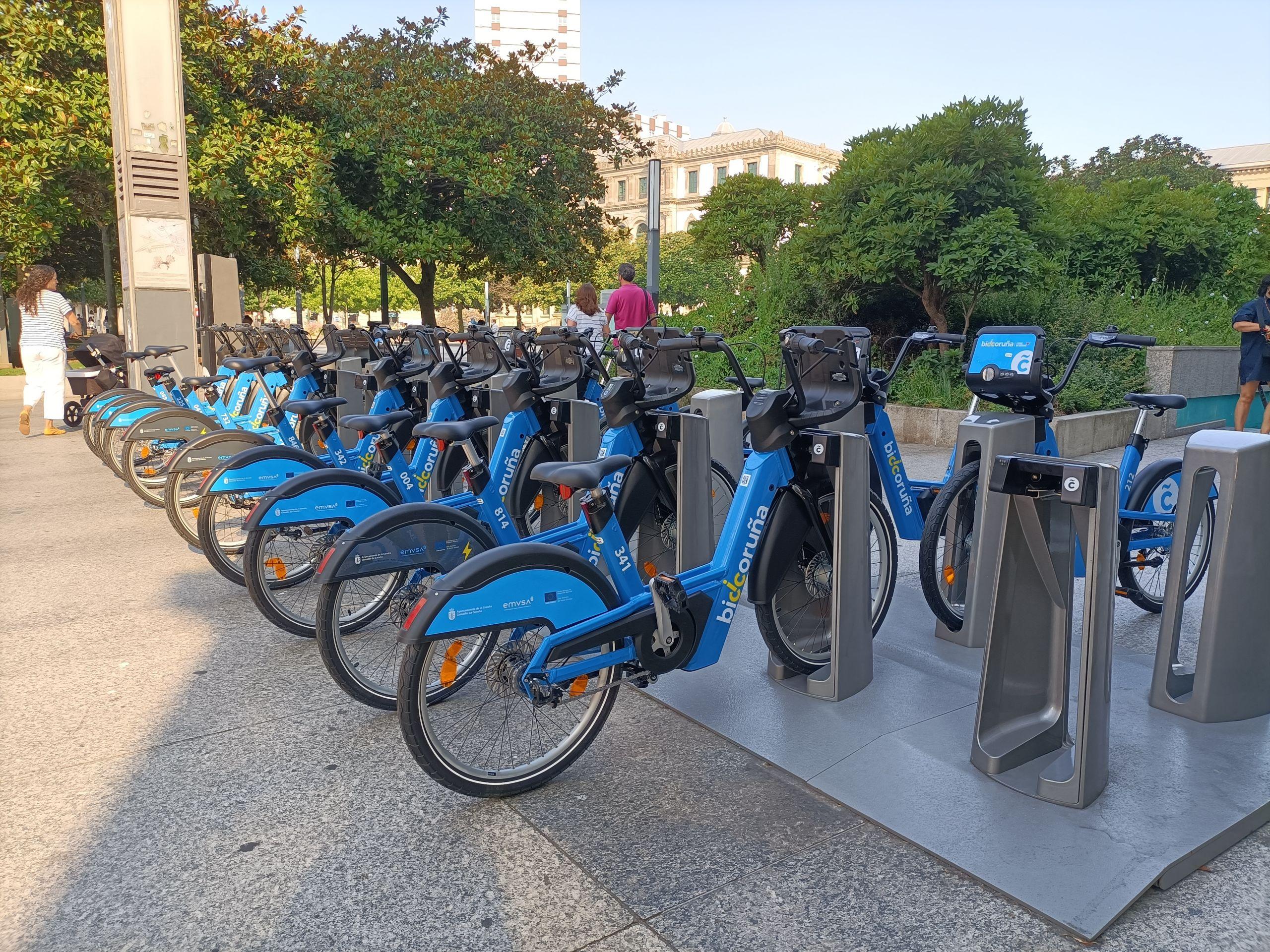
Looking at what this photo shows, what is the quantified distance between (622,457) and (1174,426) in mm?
9307

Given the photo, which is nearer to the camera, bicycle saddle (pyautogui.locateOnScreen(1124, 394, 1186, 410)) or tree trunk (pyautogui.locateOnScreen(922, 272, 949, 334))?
bicycle saddle (pyautogui.locateOnScreen(1124, 394, 1186, 410))

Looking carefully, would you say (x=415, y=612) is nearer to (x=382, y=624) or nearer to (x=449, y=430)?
(x=449, y=430)

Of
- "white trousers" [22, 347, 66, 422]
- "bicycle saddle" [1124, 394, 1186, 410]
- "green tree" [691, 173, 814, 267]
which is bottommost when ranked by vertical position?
"white trousers" [22, 347, 66, 422]

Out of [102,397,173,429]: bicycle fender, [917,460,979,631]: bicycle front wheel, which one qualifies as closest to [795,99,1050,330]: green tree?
[917,460,979,631]: bicycle front wheel

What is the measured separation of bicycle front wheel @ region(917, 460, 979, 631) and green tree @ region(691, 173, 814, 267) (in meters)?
35.7

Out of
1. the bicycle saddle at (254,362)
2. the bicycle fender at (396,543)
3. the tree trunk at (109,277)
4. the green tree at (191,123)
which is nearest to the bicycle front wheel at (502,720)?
the bicycle fender at (396,543)

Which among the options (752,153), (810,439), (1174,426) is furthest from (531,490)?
(752,153)

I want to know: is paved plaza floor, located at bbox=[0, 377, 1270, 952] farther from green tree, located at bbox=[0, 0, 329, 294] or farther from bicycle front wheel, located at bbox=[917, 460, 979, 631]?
green tree, located at bbox=[0, 0, 329, 294]

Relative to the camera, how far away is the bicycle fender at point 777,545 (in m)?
3.49

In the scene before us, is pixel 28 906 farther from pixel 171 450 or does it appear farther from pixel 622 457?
pixel 171 450

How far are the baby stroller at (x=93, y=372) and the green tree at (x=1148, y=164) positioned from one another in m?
38.7

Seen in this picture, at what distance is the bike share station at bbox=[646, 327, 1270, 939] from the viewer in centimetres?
274

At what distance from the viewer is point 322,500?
13.6ft

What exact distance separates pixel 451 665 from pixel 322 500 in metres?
1.11
